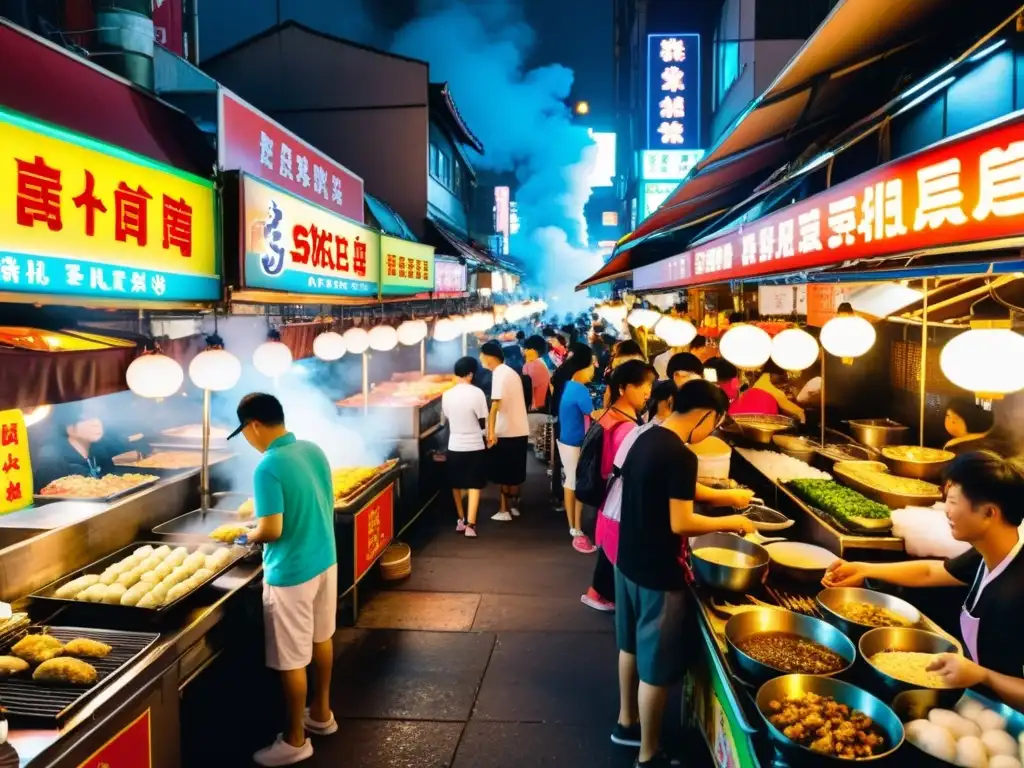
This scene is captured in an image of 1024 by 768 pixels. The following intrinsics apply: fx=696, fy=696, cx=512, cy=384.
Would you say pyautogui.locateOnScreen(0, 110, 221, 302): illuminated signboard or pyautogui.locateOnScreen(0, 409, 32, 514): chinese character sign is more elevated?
pyautogui.locateOnScreen(0, 110, 221, 302): illuminated signboard

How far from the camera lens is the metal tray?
4473 mm

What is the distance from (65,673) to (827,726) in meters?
3.80

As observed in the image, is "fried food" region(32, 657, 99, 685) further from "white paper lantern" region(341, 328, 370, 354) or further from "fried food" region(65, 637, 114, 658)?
"white paper lantern" region(341, 328, 370, 354)

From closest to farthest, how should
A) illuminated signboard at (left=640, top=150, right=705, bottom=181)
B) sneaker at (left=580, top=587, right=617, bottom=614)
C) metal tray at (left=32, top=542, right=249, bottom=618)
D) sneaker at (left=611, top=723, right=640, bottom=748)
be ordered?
1. metal tray at (left=32, top=542, right=249, bottom=618)
2. sneaker at (left=611, top=723, right=640, bottom=748)
3. sneaker at (left=580, top=587, right=617, bottom=614)
4. illuminated signboard at (left=640, top=150, right=705, bottom=181)

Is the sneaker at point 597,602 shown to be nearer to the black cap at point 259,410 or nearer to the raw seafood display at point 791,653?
the raw seafood display at point 791,653

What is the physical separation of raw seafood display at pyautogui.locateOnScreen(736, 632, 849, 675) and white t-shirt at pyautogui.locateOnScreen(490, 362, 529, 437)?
243 inches

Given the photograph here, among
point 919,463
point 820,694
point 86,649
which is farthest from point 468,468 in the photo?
point 820,694

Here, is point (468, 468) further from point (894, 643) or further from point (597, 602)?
point (894, 643)

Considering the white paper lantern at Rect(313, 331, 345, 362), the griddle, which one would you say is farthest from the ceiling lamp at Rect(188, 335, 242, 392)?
the white paper lantern at Rect(313, 331, 345, 362)

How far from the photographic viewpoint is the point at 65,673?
3.70 m

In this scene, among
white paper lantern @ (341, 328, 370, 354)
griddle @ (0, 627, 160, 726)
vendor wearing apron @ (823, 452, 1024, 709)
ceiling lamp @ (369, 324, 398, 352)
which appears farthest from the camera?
ceiling lamp @ (369, 324, 398, 352)

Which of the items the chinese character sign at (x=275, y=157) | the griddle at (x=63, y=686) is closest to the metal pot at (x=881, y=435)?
the chinese character sign at (x=275, y=157)

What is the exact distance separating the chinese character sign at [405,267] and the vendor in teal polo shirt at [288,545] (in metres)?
4.39

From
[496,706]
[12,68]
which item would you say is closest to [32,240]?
[12,68]
